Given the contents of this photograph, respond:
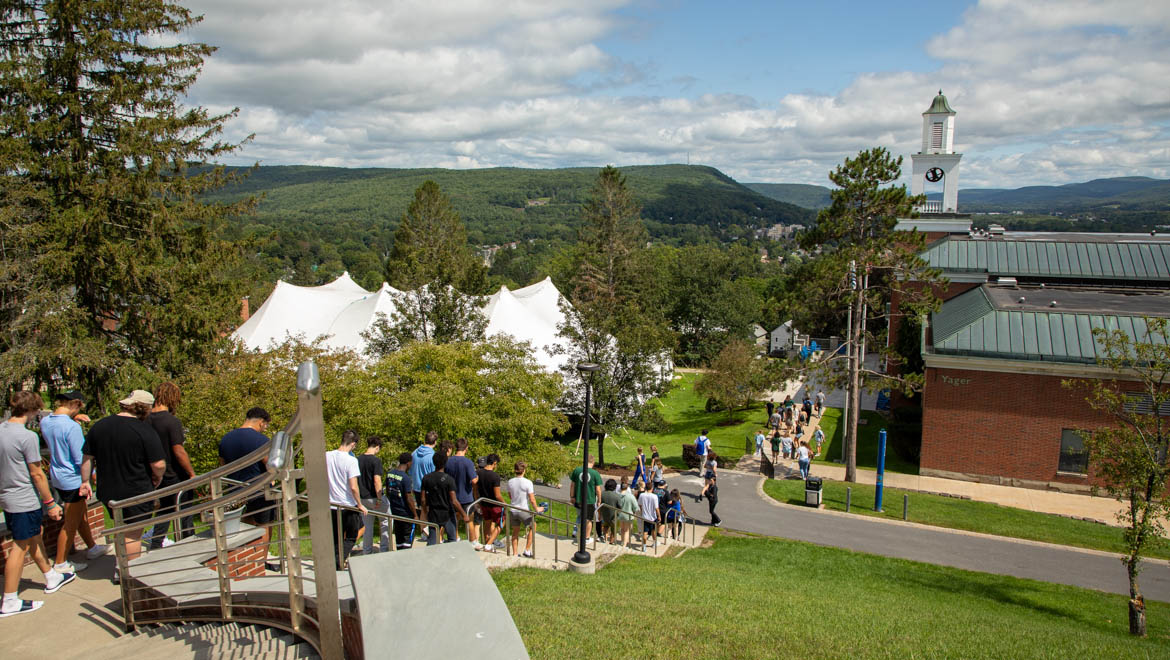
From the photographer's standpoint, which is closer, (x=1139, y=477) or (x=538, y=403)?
(x=1139, y=477)

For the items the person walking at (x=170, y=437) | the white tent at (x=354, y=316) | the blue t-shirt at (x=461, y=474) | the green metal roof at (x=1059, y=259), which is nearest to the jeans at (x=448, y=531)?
the blue t-shirt at (x=461, y=474)

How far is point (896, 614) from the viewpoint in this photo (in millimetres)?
8336

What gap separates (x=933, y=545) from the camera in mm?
15211

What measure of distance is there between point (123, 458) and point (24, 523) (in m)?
0.81

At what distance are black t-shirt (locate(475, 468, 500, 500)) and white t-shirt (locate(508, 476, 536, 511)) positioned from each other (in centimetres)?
38

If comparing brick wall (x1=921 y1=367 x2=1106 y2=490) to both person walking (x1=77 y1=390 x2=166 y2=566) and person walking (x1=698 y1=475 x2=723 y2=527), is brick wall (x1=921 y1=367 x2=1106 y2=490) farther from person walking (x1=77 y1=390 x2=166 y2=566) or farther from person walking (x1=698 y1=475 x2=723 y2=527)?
person walking (x1=77 y1=390 x2=166 y2=566)

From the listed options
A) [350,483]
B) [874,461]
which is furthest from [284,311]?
[350,483]

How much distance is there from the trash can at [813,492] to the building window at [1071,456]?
26.7 ft

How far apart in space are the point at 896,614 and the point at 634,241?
149 feet

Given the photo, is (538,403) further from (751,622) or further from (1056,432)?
(1056,432)

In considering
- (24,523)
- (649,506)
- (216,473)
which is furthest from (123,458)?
(649,506)

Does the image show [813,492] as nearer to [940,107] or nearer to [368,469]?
[368,469]

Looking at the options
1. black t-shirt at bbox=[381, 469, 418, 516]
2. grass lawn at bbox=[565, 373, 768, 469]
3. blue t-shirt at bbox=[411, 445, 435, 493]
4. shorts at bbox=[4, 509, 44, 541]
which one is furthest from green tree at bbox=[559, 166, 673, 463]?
shorts at bbox=[4, 509, 44, 541]

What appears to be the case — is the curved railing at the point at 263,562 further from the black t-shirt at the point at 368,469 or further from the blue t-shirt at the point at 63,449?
the black t-shirt at the point at 368,469
